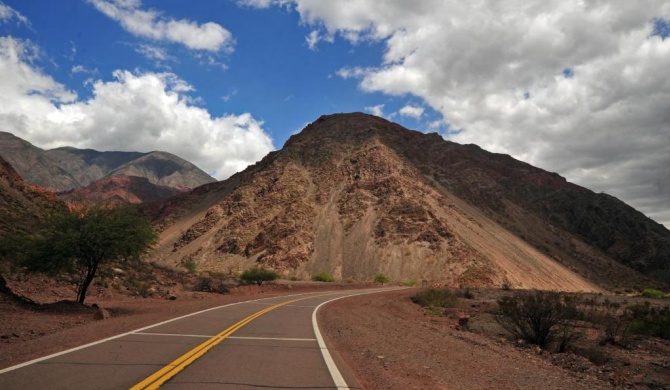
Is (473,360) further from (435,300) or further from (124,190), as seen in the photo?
(124,190)

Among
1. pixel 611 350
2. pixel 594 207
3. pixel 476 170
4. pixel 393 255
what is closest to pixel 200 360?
pixel 611 350

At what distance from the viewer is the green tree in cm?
1734

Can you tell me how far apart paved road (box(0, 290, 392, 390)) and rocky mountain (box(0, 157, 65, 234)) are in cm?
1888

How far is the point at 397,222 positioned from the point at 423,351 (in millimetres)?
55232

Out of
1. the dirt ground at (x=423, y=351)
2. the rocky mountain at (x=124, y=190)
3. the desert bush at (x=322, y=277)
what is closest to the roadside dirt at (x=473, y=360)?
the dirt ground at (x=423, y=351)

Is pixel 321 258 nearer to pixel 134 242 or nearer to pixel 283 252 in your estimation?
pixel 283 252

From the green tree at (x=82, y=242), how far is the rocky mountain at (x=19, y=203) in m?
8.05

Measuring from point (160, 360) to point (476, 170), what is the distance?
105745 mm

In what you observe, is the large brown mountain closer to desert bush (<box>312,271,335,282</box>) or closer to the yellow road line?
desert bush (<box>312,271,335,282</box>)

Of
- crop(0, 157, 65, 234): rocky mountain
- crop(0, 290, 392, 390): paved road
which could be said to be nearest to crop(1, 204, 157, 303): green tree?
crop(0, 290, 392, 390): paved road

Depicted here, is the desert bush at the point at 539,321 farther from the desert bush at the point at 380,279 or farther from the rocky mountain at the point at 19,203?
the desert bush at the point at 380,279

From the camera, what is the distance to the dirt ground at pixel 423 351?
8.47 metres

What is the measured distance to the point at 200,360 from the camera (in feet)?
27.5

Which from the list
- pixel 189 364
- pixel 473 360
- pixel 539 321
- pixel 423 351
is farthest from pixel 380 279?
pixel 189 364
